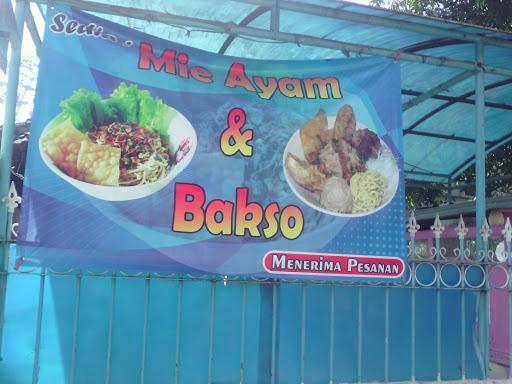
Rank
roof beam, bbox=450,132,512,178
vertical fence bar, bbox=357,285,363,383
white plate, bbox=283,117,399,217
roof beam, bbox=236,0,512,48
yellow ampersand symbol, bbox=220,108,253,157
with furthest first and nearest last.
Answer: roof beam, bbox=450,132,512,178, roof beam, bbox=236,0,512,48, vertical fence bar, bbox=357,285,363,383, white plate, bbox=283,117,399,217, yellow ampersand symbol, bbox=220,108,253,157

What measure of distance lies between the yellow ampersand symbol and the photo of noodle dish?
1.01 ft

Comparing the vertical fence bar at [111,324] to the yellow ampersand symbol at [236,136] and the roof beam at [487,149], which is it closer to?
the yellow ampersand symbol at [236,136]

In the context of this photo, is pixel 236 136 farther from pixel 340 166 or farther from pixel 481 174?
pixel 481 174

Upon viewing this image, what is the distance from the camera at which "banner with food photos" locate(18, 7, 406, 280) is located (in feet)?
10.8

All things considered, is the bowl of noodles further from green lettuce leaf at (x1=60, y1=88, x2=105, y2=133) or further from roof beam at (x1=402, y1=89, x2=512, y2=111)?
roof beam at (x1=402, y1=89, x2=512, y2=111)

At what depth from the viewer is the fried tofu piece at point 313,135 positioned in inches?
154

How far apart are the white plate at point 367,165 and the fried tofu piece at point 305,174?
0.03 metres

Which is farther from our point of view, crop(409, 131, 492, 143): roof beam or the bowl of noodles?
crop(409, 131, 492, 143): roof beam

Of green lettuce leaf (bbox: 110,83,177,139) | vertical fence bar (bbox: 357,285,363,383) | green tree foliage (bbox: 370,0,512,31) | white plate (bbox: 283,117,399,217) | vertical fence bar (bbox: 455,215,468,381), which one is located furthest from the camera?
green tree foliage (bbox: 370,0,512,31)

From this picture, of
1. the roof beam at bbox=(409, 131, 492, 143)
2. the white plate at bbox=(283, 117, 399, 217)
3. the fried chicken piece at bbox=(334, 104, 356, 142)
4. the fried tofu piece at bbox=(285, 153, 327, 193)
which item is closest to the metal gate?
the white plate at bbox=(283, 117, 399, 217)

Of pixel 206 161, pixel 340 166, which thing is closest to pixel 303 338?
pixel 340 166

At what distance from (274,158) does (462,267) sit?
5.87 feet

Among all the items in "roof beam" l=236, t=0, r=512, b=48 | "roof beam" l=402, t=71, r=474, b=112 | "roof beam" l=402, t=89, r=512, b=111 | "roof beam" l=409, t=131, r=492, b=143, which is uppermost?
"roof beam" l=402, t=89, r=512, b=111

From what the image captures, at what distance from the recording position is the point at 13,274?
3324mm
